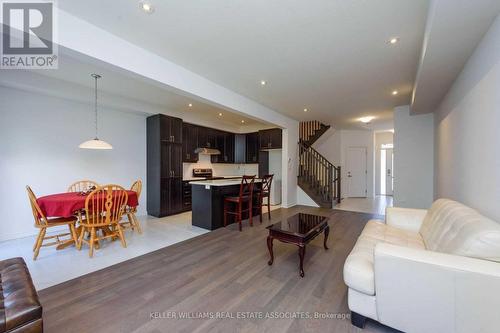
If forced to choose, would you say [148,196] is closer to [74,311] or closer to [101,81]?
[101,81]

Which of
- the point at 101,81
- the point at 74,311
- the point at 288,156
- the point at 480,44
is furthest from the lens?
the point at 288,156

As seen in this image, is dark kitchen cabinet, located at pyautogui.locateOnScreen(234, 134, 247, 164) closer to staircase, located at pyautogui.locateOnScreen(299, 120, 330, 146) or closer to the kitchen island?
staircase, located at pyautogui.locateOnScreen(299, 120, 330, 146)

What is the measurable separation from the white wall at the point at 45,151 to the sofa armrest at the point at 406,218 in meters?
5.35

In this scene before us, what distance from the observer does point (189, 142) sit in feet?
19.0

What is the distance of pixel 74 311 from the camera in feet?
5.73

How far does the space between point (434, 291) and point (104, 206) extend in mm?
3693

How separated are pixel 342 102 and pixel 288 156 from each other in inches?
81.2

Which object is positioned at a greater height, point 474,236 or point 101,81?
point 101,81

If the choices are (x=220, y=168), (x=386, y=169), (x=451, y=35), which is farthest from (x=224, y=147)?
(x=386, y=169)

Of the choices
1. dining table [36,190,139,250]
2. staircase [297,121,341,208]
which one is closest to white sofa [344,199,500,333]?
dining table [36,190,139,250]

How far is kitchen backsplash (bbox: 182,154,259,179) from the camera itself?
6055mm

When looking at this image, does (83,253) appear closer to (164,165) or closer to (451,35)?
(164,165)

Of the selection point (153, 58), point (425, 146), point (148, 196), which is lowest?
point (148, 196)

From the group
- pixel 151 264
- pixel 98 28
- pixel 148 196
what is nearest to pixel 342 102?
pixel 98 28
